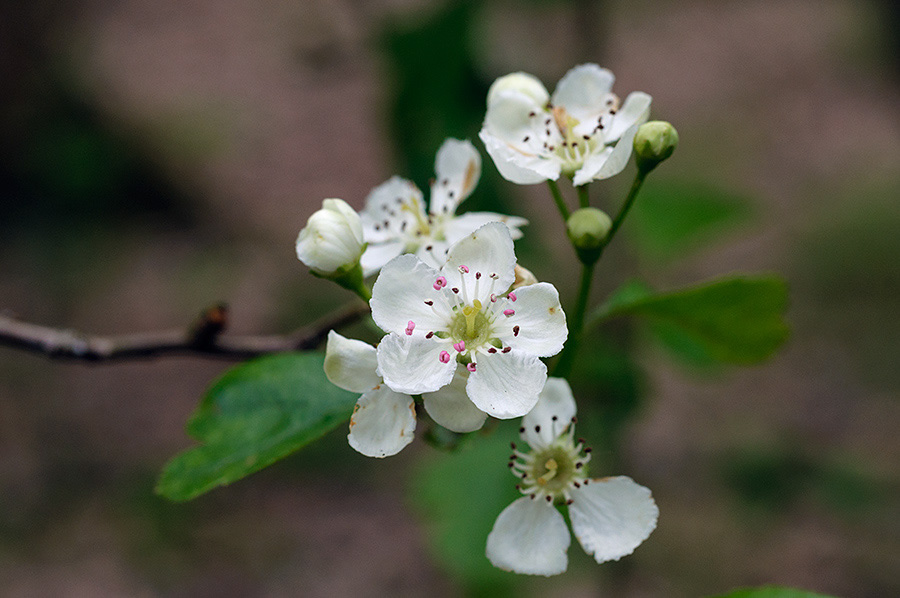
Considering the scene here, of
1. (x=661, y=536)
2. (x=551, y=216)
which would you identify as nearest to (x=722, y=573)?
(x=661, y=536)

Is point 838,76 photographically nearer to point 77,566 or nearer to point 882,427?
point 882,427

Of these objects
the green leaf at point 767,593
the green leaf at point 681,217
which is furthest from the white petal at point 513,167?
the green leaf at point 681,217

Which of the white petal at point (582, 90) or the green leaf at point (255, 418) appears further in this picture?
the white petal at point (582, 90)

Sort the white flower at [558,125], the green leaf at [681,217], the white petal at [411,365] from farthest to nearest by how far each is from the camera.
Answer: the green leaf at [681,217], the white flower at [558,125], the white petal at [411,365]

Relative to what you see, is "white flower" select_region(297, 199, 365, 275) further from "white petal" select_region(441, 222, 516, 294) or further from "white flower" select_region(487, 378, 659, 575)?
Answer: "white flower" select_region(487, 378, 659, 575)

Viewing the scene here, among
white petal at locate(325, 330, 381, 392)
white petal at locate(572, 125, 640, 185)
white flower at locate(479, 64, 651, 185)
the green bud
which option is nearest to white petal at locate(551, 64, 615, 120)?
white flower at locate(479, 64, 651, 185)

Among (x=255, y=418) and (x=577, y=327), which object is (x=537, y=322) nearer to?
(x=577, y=327)

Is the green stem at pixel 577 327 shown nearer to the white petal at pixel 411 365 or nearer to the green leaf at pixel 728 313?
the green leaf at pixel 728 313

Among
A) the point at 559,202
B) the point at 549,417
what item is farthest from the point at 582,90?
the point at 549,417
